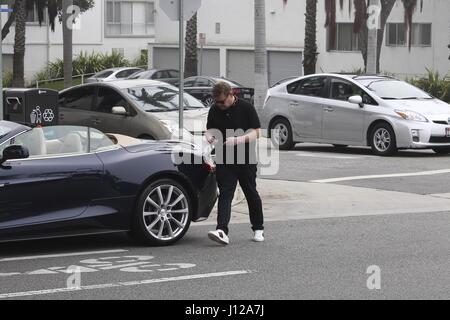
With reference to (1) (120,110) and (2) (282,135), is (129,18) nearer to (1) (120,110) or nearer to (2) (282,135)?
(2) (282,135)

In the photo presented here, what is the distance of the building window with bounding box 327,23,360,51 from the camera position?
4116 cm

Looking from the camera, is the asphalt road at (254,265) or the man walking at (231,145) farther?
the man walking at (231,145)

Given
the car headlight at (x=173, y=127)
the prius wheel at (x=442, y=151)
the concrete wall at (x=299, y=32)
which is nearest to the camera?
the car headlight at (x=173, y=127)

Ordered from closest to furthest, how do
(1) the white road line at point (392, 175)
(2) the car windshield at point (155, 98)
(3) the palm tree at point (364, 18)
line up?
(1) the white road line at point (392, 175) < (2) the car windshield at point (155, 98) < (3) the palm tree at point (364, 18)

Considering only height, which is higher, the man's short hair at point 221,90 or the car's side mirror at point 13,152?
the man's short hair at point 221,90

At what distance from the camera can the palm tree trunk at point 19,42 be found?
39.8 metres

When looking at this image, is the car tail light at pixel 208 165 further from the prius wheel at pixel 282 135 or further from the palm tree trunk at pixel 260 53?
the palm tree trunk at pixel 260 53

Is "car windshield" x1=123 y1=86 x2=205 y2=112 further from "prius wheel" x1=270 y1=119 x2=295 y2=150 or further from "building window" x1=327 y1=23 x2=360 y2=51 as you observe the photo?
"building window" x1=327 y1=23 x2=360 y2=51

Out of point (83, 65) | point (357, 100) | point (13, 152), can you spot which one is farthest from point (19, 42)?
point (13, 152)

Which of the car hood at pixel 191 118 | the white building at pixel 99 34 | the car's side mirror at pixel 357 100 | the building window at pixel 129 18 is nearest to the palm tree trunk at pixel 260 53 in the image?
the car's side mirror at pixel 357 100

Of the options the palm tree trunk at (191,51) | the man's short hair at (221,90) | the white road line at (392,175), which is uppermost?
the palm tree trunk at (191,51)

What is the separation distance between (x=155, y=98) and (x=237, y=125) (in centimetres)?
811

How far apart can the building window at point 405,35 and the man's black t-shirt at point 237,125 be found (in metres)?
29.8
